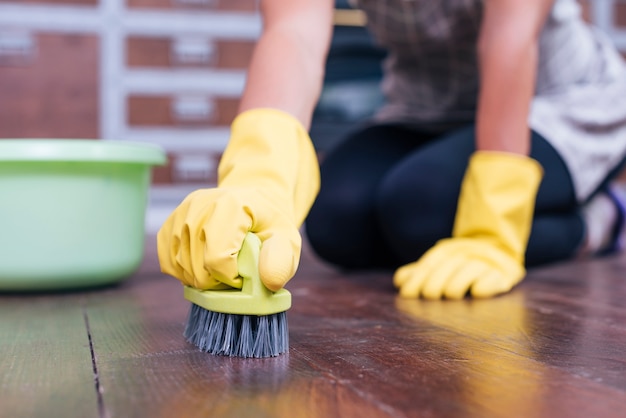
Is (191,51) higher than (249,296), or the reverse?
(191,51)

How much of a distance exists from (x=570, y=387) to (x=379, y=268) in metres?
0.77

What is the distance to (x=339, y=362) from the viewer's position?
0.49 m

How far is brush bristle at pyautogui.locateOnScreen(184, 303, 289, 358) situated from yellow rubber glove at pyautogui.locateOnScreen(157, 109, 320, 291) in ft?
0.09

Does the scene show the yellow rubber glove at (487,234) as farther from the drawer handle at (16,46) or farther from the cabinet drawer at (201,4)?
the drawer handle at (16,46)

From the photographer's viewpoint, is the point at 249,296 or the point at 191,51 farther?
the point at 191,51

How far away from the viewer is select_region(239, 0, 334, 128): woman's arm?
0.71 m

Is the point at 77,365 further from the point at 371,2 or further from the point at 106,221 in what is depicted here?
the point at 371,2

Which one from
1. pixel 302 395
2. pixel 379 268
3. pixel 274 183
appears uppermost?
pixel 274 183

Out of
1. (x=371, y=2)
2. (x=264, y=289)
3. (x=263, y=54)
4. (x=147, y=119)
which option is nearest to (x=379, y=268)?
(x=371, y=2)

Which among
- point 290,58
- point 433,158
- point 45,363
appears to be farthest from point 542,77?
point 45,363

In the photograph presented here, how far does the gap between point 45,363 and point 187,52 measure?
5.34 feet

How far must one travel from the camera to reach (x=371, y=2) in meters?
1.09

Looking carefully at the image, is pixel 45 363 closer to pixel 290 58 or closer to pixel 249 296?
pixel 249 296

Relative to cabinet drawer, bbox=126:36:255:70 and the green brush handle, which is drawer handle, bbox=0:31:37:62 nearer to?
cabinet drawer, bbox=126:36:255:70
